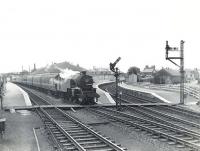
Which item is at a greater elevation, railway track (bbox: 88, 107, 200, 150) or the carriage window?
the carriage window

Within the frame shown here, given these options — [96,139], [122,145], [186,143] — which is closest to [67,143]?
[96,139]

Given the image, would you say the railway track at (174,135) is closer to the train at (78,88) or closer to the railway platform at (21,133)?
the railway platform at (21,133)

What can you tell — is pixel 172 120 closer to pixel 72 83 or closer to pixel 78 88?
pixel 78 88

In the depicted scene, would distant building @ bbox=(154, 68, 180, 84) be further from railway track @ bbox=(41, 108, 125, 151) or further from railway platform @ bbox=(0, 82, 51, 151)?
railway track @ bbox=(41, 108, 125, 151)

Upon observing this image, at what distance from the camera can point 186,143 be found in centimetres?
1083

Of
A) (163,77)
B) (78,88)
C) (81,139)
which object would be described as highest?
(163,77)

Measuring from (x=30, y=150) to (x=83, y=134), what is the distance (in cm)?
300

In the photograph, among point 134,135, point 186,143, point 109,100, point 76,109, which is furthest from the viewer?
point 109,100

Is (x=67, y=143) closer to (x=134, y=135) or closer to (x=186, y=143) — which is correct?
(x=134, y=135)

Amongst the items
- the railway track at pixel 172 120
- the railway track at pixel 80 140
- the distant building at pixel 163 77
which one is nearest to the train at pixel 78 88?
the railway track at pixel 172 120

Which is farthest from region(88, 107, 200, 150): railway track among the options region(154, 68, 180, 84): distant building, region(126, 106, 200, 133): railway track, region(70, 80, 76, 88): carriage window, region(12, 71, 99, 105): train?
region(154, 68, 180, 84): distant building

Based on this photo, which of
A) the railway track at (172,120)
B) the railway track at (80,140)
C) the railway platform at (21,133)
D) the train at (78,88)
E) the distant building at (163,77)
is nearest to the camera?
the railway track at (80,140)

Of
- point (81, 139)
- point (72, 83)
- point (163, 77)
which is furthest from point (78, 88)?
point (163, 77)

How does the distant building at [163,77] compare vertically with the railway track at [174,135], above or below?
above
